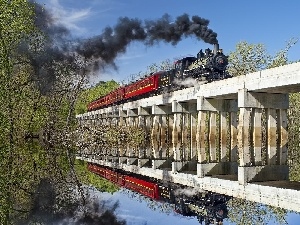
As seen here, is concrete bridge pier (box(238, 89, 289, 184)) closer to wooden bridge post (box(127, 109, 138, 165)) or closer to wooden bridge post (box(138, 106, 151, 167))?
wooden bridge post (box(138, 106, 151, 167))

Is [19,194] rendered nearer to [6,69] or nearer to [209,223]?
[209,223]

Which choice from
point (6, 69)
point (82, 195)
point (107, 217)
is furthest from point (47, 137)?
point (107, 217)

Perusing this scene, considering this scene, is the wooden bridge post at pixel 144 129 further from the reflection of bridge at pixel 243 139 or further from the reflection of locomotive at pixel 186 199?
the reflection of locomotive at pixel 186 199

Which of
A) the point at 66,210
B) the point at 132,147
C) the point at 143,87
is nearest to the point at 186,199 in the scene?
the point at 66,210

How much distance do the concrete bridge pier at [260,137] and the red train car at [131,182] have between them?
5319 millimetres

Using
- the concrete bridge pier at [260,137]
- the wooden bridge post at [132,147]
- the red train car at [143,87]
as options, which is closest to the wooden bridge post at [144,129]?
the wooden bridge post at [132,147]

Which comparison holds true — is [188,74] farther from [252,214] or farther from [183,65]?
[252,214]

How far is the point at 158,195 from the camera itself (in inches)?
836

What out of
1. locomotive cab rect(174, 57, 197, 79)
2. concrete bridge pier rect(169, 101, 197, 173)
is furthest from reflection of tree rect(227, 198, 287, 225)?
locomotive cab rect(174, 57, 197, 79)

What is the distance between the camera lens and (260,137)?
18797mm

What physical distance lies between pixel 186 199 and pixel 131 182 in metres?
7.36

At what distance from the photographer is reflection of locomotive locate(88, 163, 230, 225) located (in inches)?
687

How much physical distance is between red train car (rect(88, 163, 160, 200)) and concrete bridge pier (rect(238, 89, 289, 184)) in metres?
5.32

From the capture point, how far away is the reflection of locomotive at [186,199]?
17438 mm
